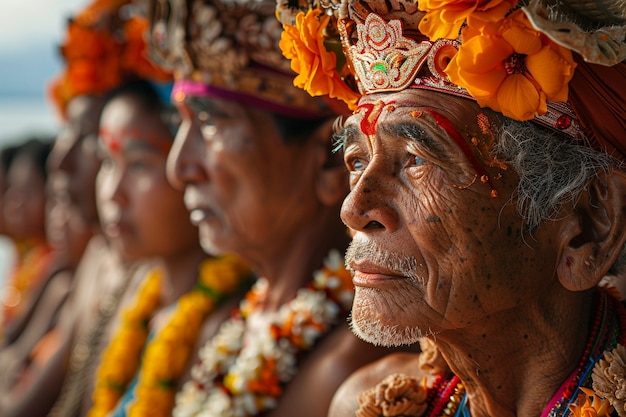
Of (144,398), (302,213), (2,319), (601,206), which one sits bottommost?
(2,319)

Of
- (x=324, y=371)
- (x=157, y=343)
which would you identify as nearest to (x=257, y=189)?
(x=324, y=371)

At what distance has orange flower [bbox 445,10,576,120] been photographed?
1.93m

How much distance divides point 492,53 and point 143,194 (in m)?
2.65

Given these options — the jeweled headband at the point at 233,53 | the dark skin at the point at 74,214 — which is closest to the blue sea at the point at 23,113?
the dark skin at the point at 74,214

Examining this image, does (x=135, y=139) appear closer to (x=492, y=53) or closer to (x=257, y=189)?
(x=257, y=189)

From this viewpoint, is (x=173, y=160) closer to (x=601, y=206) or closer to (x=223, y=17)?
(x=223, y=17)

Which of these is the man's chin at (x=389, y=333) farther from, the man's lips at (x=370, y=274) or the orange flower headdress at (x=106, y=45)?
the orange flower headdress at (x=106, y=45)

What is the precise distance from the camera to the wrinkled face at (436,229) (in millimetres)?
2070

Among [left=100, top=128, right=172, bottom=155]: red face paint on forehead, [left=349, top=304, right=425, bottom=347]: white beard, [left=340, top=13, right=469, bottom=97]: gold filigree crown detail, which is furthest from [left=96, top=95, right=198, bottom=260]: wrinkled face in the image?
[left=349, top=304, right=425, bottom=347]: white beard

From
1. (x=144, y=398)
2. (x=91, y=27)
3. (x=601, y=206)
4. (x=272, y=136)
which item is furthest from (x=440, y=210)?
(x=91, y=27)

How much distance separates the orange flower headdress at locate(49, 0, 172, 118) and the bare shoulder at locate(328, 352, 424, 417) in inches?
97.9

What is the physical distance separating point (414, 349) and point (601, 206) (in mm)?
1331

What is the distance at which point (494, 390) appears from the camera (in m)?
2.23

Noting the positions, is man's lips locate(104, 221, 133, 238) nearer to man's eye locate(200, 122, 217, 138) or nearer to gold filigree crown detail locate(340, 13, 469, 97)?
man's eye locate(200, 122, 217, 138)
